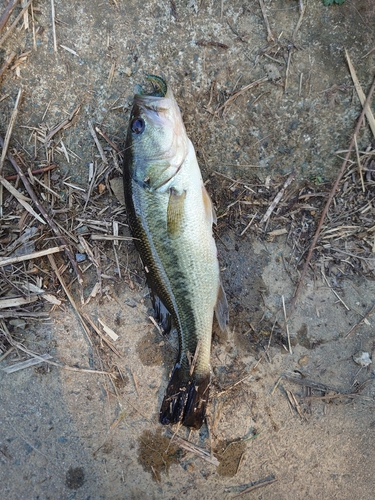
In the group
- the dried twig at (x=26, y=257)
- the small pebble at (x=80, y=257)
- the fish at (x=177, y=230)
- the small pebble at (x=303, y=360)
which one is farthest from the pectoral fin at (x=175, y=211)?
the small pebble at (x=303, y=360)

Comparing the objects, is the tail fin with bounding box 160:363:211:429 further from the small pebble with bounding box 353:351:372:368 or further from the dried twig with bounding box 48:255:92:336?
the small pebble with bounding box 353:351:372:368

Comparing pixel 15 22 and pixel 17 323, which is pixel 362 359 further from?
pixel 15 22

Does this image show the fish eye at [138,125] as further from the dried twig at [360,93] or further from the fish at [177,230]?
the dried twig at [360,93]

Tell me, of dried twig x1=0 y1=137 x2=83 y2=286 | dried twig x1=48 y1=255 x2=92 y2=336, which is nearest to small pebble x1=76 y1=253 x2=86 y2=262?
dried twig x1=0 y1=137 x2=83 y2=286

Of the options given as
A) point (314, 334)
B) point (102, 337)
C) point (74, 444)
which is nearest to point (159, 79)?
point (102, 337)

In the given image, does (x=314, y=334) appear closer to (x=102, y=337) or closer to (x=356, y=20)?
(x=102, y=337)

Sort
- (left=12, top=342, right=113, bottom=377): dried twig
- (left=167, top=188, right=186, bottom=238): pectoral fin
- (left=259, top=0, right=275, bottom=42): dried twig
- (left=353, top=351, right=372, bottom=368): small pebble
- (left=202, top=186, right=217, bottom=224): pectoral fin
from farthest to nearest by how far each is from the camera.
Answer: (left=12, top=342, right=113, bottom=377): dried twig, (left=353, top=351, right=372, bottom=368): small pebble, (left=259, top=0, right=275, bottom=42): dried twig, (left=202, top=186, right=217, bottom=224): pectoral fin, (left=167, top=188, right=186, bottom=238): pectoral fin
